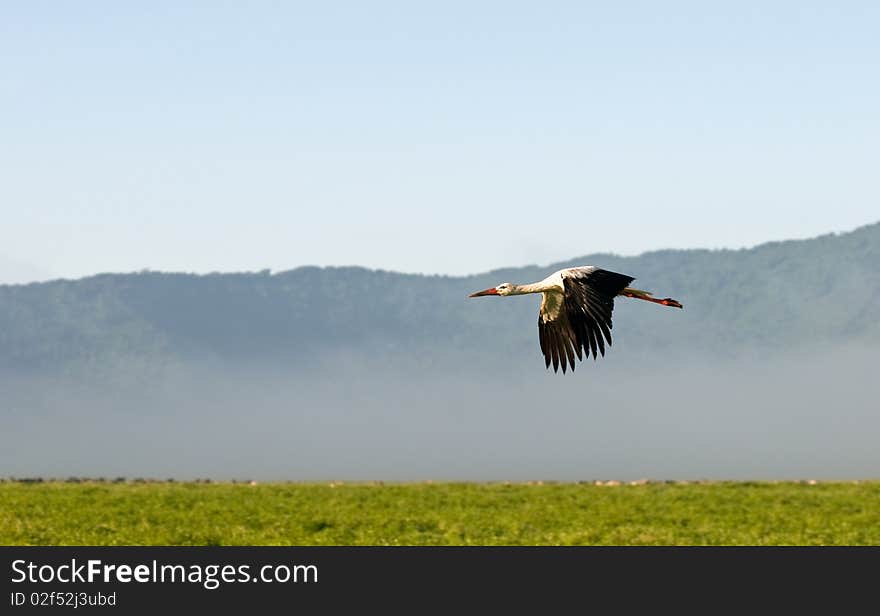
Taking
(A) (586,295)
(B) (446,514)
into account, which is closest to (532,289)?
(A) (586,295)

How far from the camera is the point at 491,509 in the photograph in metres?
33.1

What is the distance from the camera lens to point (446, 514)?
31406mm

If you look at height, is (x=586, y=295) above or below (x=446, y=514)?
above

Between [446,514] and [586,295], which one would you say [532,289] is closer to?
[586,295]

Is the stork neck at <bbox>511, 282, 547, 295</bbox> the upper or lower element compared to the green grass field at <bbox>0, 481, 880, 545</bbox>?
upper

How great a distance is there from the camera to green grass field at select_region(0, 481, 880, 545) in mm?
26156

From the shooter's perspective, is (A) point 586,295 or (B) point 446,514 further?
(B) point 446,514

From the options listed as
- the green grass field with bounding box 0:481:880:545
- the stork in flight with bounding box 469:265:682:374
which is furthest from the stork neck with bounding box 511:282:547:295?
the green grass field with bounding box 0:481:880:545

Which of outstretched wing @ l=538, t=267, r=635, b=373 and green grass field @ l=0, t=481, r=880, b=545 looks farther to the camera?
green grass field @ l=0, t=481, r=880, b=545

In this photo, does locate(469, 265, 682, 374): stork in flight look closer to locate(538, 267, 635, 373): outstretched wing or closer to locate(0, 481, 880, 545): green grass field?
locate(538, 267, 635, 373): outstretched wing
